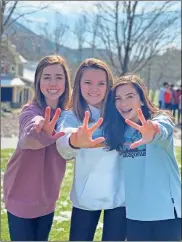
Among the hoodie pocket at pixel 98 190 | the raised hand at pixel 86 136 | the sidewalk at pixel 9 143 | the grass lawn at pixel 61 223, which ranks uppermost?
the raised hand at pixel 86 136

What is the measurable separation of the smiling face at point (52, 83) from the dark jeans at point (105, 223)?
72cm

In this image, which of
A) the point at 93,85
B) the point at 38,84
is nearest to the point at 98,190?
the point at 93,85

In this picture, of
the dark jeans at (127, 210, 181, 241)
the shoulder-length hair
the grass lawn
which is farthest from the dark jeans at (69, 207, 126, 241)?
the grass lawn

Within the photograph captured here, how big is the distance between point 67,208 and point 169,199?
7.98 feet

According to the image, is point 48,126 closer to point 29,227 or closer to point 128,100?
point 128,100

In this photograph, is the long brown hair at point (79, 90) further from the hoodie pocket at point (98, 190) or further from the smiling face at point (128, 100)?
the hoodie pocket at point (98, 190)

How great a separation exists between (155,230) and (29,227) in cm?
75

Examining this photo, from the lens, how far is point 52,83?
2391 millimetres

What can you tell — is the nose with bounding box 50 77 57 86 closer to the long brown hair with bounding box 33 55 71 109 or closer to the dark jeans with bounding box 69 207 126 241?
the long brown hair with bounding box 33 55 71 109

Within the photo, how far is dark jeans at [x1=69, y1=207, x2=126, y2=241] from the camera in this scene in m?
2.49

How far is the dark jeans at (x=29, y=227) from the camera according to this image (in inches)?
94.6

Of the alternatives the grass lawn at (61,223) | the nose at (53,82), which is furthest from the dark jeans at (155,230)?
the grass lawn at (61,223)

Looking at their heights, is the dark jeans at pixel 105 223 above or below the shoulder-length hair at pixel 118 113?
below

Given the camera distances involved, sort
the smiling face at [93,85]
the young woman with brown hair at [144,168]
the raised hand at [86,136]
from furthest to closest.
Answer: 1. the smiling face at [93,85]
2. the young woman with brown hair at [144,168]
3. the raised hand at [86,136]
